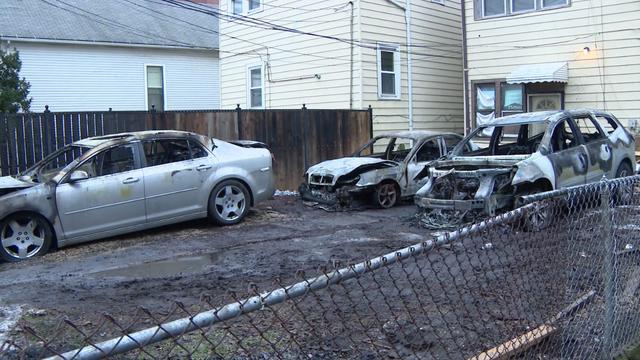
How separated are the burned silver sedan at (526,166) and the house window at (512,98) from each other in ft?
14.5

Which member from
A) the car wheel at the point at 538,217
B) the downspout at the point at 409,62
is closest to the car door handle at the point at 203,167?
the car wheel at the point at 538,217

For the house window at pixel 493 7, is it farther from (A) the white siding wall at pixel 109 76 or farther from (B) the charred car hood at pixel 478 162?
(A) the white siding wall at pixel 109 76

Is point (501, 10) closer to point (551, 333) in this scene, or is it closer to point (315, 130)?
point (315, 130)

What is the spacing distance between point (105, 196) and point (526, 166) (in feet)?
19.6

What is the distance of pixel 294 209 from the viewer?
11.7 metres

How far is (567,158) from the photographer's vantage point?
31.8ft

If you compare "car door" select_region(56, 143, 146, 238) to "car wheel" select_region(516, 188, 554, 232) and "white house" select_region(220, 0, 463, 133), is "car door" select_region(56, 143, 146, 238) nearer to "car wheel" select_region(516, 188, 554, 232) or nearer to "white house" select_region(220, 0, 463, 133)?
"car wheel" select_region(516, 188, 554, 232)

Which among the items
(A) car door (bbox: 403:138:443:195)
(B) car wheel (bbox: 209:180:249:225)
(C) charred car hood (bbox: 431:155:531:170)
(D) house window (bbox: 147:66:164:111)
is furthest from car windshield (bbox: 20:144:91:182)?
(D) house window (bbox: 147:66:164:111)

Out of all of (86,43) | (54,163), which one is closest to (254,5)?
(86,43)

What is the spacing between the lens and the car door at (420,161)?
11.9 meters

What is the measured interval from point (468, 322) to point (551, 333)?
1124mm

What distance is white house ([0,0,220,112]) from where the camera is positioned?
874 inches

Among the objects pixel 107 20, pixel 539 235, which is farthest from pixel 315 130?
pixel 107 20

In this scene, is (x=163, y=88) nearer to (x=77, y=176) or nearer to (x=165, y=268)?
(x=77, y=176)
